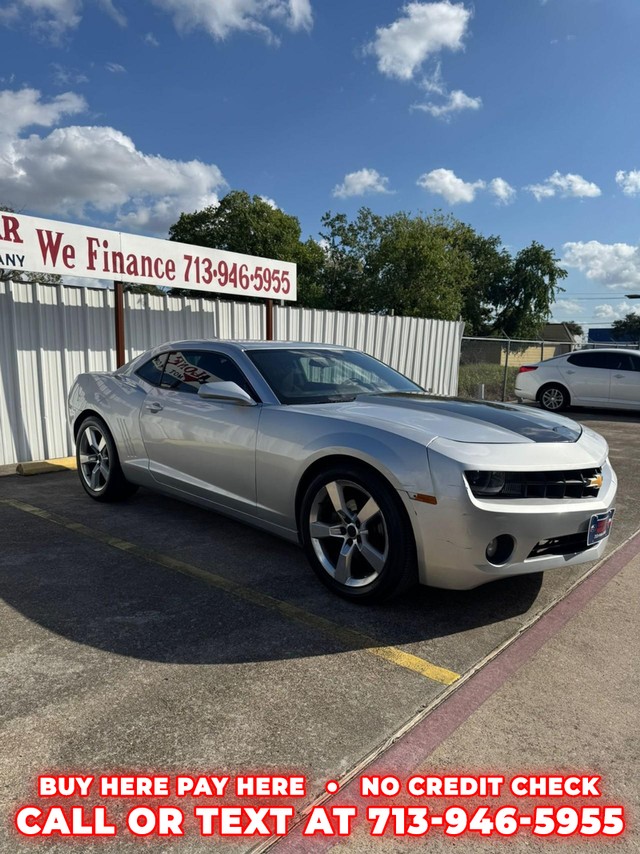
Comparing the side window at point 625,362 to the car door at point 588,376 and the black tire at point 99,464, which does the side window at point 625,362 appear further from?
the black tire at point 99,464

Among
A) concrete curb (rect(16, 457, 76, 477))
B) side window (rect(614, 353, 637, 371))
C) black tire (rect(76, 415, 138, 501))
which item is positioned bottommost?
concrete curb (rect(16, 457, 76, 477))

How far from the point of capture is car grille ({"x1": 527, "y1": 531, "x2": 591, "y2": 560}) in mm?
3041

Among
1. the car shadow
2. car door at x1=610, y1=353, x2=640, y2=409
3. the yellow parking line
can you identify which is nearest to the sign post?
the yellow parking line

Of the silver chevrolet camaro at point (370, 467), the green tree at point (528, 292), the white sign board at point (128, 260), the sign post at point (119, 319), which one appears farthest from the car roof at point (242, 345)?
the green tree at point (528, 292)

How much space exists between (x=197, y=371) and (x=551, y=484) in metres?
2.70

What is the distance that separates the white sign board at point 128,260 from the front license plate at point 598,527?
20.2ft

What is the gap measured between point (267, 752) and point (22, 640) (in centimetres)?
150

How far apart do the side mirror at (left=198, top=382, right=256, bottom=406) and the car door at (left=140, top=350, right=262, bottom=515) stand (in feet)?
0.25

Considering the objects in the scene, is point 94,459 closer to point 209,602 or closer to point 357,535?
point 209,602

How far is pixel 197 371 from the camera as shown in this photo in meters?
4.56

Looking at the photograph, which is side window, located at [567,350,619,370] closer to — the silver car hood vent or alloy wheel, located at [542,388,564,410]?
alloy wheel, located at [542,388,564,410]

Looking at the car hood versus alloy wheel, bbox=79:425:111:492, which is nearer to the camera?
the car hood

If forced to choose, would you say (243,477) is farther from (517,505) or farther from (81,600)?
(517,505)

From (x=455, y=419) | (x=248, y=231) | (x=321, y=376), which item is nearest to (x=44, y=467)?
(x=321, y=376)
